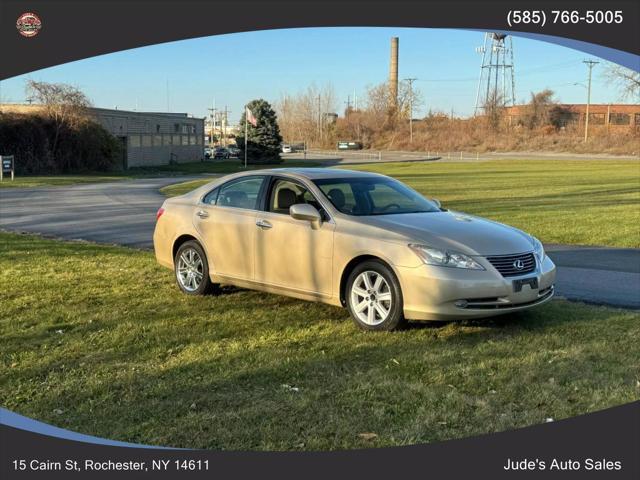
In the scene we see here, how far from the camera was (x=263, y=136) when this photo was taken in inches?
2463

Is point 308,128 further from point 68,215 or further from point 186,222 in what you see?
point 186,222

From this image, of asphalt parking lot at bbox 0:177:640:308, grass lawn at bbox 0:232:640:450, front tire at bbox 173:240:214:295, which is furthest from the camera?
asphalt parking lot at bbox 0:177:640:308

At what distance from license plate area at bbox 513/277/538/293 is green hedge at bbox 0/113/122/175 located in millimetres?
42070

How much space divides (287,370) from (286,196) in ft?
8.14

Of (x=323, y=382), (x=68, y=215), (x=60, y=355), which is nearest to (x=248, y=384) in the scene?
(x=323, y=382)

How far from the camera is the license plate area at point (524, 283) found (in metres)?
6.25

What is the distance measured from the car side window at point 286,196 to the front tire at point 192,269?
113 centimetres

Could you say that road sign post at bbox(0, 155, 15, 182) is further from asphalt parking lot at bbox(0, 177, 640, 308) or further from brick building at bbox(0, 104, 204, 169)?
brick building at bbox(0, 104, 204, 169)

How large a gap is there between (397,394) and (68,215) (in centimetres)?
1535

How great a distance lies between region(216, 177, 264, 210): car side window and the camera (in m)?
7.64

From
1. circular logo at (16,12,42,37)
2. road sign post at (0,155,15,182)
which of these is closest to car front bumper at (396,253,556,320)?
circular logo at (16,12,42,37)

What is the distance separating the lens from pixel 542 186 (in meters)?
28.9

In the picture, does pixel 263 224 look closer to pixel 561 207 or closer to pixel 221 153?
pixel 561 207

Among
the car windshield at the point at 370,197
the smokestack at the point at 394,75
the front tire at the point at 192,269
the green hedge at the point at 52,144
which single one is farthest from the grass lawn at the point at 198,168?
the smokestack at the point at 394,75
